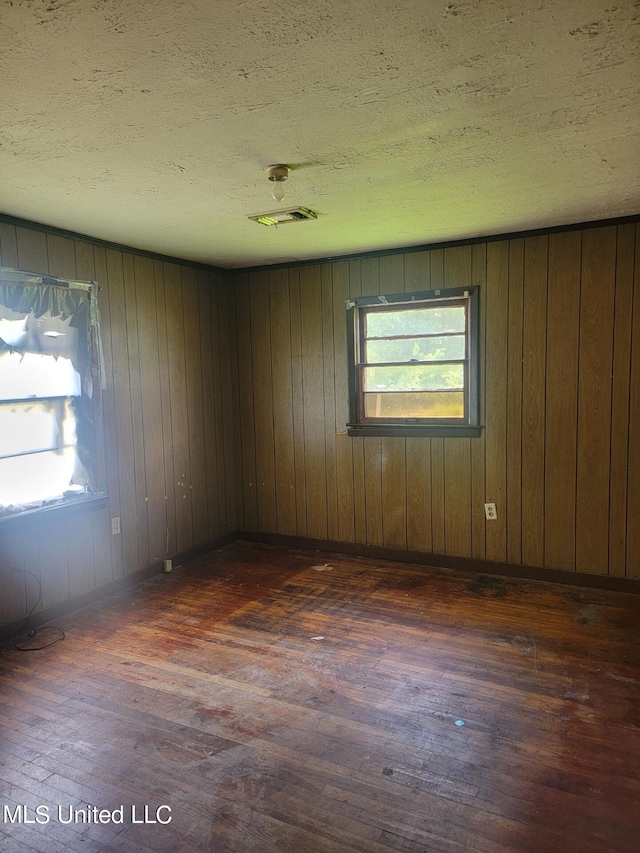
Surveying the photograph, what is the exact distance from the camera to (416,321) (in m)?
4.51

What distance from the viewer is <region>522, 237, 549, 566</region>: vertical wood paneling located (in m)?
4.06

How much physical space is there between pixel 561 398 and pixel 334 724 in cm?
272

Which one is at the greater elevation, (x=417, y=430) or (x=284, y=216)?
(x=284, y=216)

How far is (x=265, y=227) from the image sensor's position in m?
3.79

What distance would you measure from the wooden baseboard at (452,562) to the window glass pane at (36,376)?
2.30m

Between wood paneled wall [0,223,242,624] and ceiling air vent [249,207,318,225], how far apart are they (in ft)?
4.38

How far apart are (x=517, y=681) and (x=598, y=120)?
2.51 metres

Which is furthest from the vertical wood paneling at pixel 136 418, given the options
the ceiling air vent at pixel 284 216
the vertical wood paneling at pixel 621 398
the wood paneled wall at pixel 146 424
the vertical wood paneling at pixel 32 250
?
the vertical wood paneling at pixel 621 398

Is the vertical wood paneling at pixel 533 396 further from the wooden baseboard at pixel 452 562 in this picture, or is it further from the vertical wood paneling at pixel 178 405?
the vertical wood paneling at pixel 178 405

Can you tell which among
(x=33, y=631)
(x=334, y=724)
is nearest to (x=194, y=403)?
(x=33, y=631)

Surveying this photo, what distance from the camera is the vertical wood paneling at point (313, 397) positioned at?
490 centimetres

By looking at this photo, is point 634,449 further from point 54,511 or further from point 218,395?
point 54,511

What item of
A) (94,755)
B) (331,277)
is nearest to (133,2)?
(94,755)

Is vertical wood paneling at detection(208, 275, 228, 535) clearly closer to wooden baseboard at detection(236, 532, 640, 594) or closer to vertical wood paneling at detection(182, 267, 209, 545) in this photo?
vertical wood paneling at detection(182, 267, 209, 545)
